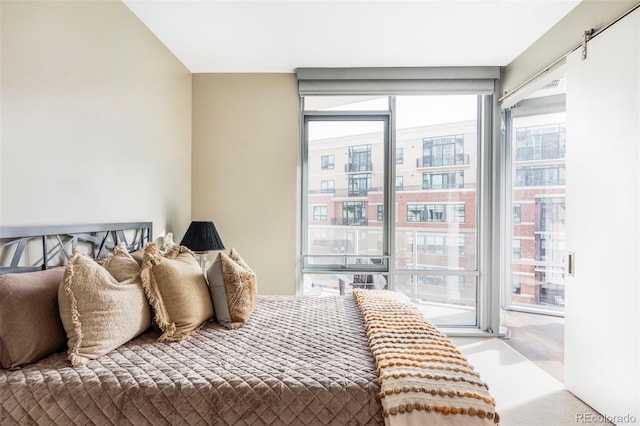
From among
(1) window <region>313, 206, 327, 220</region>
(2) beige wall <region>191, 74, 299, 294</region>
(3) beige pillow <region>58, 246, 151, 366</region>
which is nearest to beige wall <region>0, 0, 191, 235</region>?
(3) beige pillow <region>58, 246, 151, 366</region>

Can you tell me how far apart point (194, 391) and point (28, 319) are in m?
0.74

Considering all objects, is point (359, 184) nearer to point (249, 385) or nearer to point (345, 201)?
point (345, 201)

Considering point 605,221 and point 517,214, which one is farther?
point 517,214

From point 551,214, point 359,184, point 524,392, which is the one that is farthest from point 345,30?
point 524,392

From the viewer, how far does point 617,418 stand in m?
1.97

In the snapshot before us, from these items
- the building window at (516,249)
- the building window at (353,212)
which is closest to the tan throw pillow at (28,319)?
the building window at (353,212)

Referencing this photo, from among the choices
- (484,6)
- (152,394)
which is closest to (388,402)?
(152,394)

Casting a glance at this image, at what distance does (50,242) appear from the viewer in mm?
1688

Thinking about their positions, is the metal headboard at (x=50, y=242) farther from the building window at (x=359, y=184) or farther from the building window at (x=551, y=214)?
the building window at (x=551, y=214)

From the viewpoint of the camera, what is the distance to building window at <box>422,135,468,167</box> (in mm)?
3602

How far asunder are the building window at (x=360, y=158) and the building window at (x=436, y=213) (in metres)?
0.62

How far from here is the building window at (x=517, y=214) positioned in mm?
3686

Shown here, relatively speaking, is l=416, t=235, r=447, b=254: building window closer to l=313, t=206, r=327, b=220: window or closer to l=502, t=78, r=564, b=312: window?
l=502, t=78, r=564, b=312: window

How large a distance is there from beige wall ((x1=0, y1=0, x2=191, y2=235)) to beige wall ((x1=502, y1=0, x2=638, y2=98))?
10.2ft
